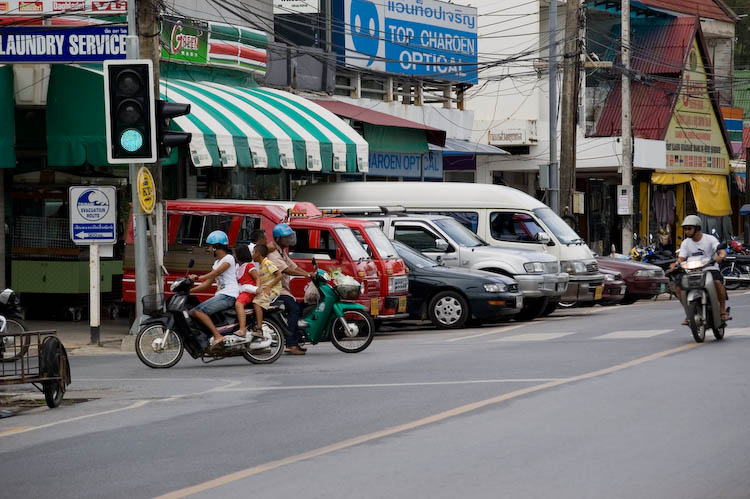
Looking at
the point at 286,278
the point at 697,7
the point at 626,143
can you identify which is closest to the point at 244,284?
the point at 286,278

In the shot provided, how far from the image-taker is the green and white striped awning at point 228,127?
70.1ft

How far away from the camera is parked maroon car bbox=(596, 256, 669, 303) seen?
27.8 m

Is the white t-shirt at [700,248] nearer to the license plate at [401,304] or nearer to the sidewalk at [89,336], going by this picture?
the license plate at [401,304]

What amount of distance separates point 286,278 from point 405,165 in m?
16.5

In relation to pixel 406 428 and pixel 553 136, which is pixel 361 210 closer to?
pixel 553 136

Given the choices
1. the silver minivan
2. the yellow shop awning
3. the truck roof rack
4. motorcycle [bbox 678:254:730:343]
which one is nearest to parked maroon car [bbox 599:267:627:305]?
the silver minivan

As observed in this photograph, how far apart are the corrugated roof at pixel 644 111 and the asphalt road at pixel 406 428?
31.3 meters

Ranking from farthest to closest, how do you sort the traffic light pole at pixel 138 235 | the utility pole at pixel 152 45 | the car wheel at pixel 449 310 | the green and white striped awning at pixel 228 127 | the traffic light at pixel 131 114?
the car wheel at pixel 449 310 → the green and white striped awning at pixel 228 127 → the utility pole at pixel 152 45 → the traffic light pole at pixel 138 235 → the traffic light at pixel 131 114

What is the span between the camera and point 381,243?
21.2m

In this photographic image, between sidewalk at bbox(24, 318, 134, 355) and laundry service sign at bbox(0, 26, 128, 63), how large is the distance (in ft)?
14.8

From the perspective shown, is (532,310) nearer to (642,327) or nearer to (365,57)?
(642,327)

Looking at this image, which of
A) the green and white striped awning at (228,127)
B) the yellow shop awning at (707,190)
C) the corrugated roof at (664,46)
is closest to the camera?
the green and white striped awning at (228,127)

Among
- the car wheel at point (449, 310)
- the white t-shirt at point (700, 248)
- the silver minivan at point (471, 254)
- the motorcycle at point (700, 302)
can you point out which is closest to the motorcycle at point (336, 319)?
the motorcycle at point (700, 302)

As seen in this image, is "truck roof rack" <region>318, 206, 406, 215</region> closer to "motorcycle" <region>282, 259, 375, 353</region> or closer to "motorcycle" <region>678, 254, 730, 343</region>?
"motorcycle" <region>282, 259, 375, 353</region>
